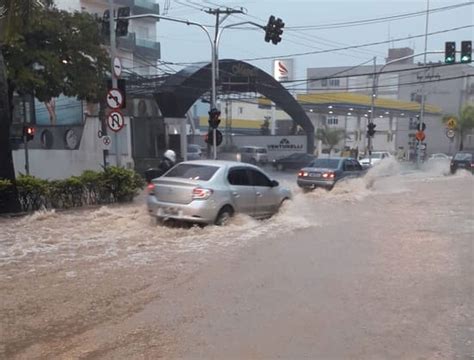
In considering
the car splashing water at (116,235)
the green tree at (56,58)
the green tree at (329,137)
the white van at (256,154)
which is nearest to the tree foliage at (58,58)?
the green tree at (56,58)

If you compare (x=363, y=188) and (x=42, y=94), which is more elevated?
(x=42, y=94)

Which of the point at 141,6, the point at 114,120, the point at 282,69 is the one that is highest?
the point at 141,6

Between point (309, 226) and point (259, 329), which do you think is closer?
point (259, 329)

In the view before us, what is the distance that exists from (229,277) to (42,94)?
1432 centimetres

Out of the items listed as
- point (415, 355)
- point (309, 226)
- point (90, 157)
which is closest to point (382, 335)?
point (415, 355)

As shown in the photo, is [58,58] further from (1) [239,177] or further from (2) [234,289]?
(2) [234,289]

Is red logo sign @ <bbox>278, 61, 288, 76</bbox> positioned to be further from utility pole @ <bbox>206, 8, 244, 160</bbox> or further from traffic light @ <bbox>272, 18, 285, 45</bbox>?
traffic light @ <bbox>272, 18, 285, 45</bbox>

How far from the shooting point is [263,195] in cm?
1270

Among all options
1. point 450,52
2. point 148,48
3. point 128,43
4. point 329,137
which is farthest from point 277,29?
point 329,137

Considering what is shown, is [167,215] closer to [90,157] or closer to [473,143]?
[90,157]

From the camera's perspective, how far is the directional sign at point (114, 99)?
15828mm

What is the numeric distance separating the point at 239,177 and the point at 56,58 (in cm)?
1090

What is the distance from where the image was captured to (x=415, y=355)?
513 centimetres

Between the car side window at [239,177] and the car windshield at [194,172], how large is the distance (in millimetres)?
361
